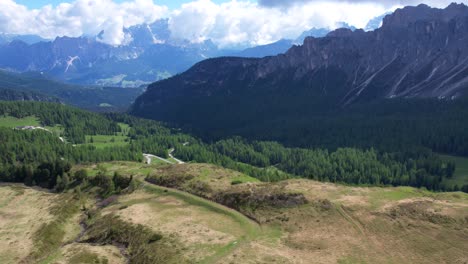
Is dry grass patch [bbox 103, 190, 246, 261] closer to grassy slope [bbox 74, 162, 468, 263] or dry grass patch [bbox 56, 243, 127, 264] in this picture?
grassy slope [bbox 74, 162, 468, 263]

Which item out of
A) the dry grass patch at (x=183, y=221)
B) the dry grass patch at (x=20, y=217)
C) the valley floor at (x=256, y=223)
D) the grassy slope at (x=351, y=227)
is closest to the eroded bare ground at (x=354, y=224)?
the grassy slope at (x=351, y=227)

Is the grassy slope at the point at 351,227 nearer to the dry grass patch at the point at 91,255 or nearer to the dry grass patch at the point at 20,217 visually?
the dry grass patch at the point at 91,255

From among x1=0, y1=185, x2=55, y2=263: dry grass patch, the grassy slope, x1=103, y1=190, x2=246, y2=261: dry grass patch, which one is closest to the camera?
the grassy slope

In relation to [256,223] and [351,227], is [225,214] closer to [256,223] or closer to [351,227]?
[256,223]

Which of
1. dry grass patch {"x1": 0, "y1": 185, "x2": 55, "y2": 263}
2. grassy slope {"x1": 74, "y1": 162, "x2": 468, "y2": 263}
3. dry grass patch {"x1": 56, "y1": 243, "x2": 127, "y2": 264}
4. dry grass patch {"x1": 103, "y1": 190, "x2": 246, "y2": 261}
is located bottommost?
dry grass patch {"x1": 0, "y1": 185, "x2": 55, "y2": 263}

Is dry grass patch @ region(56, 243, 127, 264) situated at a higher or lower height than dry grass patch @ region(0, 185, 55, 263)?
higher

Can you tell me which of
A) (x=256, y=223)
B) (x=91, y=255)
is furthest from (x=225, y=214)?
(x=91, y=255)

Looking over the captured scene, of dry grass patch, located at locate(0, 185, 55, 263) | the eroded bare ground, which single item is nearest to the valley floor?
the eroded bare ground

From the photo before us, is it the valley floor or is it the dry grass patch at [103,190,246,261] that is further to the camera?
the dry grass patch at [103,190,246,261]

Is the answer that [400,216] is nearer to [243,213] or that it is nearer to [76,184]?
[243,213]
